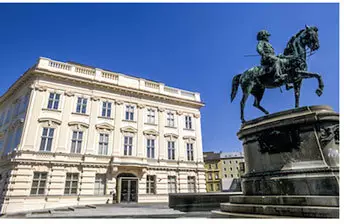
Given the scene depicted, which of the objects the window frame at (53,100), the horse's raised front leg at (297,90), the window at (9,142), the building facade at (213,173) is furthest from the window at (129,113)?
the building facade at (213,173)

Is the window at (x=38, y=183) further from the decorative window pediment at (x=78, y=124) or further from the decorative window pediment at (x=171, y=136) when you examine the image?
the decorative window pediment at (x=171, y=136)

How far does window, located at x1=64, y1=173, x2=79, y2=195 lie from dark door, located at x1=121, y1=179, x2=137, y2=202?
175 inches

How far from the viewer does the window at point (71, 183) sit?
64.0ft

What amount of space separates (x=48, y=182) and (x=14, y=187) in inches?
95.2

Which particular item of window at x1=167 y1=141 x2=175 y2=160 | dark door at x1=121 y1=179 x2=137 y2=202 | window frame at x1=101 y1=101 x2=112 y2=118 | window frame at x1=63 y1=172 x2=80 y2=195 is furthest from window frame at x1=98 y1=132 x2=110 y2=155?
window at x1=167 y1=141 x2=175 y2=160

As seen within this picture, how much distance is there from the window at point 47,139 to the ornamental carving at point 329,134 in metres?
21.1

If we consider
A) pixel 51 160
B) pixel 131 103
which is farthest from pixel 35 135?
pixel 131 103

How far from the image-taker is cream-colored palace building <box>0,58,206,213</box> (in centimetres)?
1869

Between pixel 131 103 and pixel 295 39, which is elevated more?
pixel 131 103

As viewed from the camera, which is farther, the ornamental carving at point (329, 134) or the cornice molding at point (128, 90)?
the cornice molding at point (128, 90)

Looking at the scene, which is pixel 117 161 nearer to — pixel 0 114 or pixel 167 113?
pixel 167 113

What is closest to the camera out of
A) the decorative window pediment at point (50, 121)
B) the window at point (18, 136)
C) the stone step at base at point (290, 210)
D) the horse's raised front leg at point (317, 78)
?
the stone step at base at point (290, 210)

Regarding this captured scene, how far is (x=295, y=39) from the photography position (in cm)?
757

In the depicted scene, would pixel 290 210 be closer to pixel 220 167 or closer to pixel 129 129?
pixel 129 129
